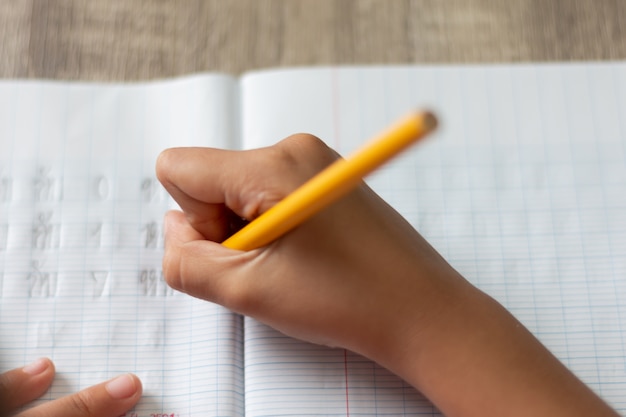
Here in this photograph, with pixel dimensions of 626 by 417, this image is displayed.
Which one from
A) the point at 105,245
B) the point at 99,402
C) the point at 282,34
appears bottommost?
the point at 99,402

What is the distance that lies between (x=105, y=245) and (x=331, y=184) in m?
0.25

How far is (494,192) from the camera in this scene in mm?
507

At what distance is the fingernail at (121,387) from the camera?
44 cm

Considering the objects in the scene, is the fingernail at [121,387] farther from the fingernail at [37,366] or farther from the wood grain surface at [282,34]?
the wood grain surface at [282,34]

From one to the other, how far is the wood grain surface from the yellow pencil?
21 cm

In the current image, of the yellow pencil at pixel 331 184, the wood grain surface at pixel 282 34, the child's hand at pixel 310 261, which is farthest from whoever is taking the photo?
the wood grain surface at pixel 282 34

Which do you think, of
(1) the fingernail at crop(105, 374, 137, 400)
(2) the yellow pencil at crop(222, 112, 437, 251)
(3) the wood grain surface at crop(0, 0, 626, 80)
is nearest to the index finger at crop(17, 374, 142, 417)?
(1) the fingernail at crop(105, 374, 137, 400)

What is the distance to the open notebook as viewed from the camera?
45cm

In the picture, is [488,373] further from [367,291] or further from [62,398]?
[62,398]

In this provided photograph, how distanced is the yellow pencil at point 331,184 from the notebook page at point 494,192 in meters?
0.11

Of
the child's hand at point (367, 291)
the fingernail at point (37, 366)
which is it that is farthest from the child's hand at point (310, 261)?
the fingernail at point (37, 366)

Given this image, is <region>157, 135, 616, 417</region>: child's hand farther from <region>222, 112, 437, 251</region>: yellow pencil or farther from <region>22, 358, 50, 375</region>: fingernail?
<region>22, 358, 50, 375</region>: fingernail

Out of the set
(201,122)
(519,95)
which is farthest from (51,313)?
(519,95)

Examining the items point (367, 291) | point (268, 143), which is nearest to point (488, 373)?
point (367, 291)
